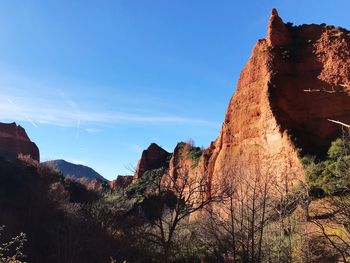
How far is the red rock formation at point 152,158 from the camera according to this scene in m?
77.4

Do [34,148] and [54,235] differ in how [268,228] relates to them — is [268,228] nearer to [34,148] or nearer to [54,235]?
[54,235]

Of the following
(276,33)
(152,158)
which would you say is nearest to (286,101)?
(276,33)

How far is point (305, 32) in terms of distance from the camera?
38.2 m

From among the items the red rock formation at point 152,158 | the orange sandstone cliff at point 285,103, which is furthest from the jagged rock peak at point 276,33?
the red rock formation at point 152,158

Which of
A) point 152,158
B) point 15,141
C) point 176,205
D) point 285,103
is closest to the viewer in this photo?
point 176,205

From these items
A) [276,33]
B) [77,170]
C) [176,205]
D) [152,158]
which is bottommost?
[176,205]

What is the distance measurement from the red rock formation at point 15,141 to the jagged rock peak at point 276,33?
200ft

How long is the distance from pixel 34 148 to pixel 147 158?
27035mm

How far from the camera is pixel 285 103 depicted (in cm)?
3456

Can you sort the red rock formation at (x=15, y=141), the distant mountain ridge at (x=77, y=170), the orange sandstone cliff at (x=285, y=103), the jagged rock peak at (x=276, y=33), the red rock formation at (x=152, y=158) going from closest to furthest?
1. the orange sandstone cliff at (x=285, y=103)
2. the jagged rock peak at (x=276, y=33)
3. the red rock formation at (x=152, y=158)
4. the red rock formation at (x=15, y=141)
5. the distant mountain ridge at (x=77, y=170)

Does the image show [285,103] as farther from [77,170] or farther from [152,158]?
[77,170]

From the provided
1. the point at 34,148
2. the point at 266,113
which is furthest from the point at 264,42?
the point at 34,148

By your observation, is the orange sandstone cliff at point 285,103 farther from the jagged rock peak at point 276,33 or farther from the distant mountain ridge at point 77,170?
the distant mountain ridge at point 77,170

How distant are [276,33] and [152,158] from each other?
150 feet
